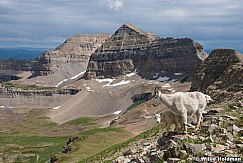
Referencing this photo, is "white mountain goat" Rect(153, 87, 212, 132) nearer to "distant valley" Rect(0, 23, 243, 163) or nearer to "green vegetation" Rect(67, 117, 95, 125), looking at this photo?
"distant valley" Rect(0, 23, 243, 163)

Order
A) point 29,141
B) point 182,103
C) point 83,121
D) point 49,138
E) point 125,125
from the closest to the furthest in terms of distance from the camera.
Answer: point 182,103 → point 125,125 → point 29,141 → point 49,138 → point 83,121

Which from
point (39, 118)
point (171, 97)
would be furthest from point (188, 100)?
point (39, 118)

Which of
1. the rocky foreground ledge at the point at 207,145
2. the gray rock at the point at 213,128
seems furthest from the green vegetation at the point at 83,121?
the gray rock at the point at 213,128

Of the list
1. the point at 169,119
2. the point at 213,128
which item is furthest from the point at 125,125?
the point at 213,128

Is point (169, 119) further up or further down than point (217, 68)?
further up

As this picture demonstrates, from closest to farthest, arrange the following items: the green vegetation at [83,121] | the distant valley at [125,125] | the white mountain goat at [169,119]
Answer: the distant valley at [125,125], the white mountain goat at [169,119], the green vegetation at [83,121]

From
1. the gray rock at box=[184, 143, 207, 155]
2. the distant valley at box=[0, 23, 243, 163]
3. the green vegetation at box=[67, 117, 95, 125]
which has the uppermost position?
the gray rock at box=[184, 143, 207, 155]

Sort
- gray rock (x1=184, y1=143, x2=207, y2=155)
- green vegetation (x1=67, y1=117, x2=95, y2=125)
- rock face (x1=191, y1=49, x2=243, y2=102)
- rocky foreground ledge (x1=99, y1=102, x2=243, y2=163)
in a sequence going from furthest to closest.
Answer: green vegetation (x1=67, y1=117, x2=95, y2=125), rock face (x1=191, y1=49, x2=243, y2=102), gray rock (x1=184, y1=143, x2=207, y2=155), rocky foreground ledge (x1=99, y1=102, x2=243, y2=163)

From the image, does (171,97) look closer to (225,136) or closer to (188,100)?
(188,100)

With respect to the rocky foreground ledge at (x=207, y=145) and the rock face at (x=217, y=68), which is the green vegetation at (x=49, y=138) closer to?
the rock face at (x=217, y=68)

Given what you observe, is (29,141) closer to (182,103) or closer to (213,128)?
(182,103)

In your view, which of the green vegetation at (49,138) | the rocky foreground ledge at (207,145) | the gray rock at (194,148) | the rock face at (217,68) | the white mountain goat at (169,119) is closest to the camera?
the rocky foreground ledge at (207,145)

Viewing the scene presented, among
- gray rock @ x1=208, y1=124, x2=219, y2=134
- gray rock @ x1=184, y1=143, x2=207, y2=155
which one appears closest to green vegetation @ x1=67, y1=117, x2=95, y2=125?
gray rock @ x1=208, y1=124, x2=219, y2=134

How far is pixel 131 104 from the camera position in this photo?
160500 mm
